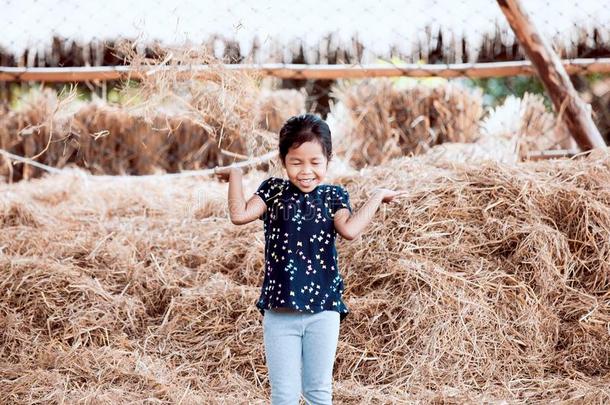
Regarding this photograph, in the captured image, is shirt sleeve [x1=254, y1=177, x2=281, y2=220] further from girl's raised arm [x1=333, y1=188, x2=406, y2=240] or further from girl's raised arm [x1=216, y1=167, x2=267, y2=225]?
girl's raised arm [x1=333, y1=188, x2=406, y2=240]

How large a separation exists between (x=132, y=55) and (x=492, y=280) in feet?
5.59

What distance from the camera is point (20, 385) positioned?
291cm

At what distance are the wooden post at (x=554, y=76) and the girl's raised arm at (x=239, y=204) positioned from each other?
2951 mm

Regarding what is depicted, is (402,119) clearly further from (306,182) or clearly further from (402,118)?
(306,182)

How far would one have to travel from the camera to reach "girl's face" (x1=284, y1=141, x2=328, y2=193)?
2.34 m

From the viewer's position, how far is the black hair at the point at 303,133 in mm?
2344

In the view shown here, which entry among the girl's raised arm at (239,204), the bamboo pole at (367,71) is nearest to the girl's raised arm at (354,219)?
the girl's raised arm at (239,204)

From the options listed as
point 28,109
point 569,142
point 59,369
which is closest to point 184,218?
point 59,369

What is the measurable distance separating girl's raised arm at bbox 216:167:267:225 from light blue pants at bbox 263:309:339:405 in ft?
0.92

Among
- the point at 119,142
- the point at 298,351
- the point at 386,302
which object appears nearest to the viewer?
the point at 298,351

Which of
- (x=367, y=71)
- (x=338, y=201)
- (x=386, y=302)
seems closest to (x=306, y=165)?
(x=338, y=201)

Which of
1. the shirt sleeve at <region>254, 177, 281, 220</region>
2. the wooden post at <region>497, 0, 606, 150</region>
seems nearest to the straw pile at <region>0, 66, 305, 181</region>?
the wooden post at <region>497, 0, 606, 150</region>

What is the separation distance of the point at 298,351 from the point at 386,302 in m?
1.05

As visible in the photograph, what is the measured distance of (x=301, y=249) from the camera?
2.36 metres
